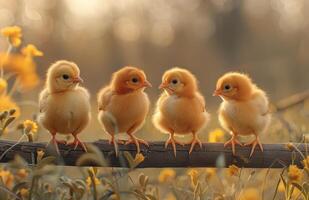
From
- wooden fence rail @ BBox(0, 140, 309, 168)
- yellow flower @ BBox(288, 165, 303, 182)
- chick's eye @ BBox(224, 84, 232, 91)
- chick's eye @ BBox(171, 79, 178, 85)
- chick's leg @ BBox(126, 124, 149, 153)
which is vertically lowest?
yellow flower @ BBox(288, 165, 303, 182)

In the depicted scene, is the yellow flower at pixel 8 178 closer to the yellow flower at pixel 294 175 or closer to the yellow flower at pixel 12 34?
the yellow flower at pixel 12 34

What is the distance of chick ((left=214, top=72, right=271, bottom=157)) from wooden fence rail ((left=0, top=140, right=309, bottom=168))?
163 mm

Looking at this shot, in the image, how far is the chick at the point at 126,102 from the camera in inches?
121

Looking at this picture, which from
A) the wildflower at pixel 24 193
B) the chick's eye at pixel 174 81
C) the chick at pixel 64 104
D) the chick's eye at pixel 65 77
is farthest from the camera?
the chick's eye at pixel 174 81

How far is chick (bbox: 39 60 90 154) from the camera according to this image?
2885 millimetres

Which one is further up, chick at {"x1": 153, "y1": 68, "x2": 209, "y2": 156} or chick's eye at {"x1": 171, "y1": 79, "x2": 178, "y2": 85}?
chick's eye at {"x1": 171, "y1": 79, "x2": 178, "y2": 85}

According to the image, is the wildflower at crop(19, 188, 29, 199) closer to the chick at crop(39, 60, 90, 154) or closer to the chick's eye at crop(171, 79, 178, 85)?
the chick at crop(39, 60, 90, 154)

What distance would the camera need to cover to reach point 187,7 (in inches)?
915

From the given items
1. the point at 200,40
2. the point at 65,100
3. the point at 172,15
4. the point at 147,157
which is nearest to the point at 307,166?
the point at 147,157

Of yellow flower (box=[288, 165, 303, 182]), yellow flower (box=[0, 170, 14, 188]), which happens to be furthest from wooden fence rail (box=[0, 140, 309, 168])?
yellow flower (box=[0, 170, 14, 188])

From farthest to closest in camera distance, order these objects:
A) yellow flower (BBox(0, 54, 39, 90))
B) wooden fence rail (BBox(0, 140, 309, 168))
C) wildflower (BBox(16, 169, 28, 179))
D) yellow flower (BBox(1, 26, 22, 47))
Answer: yellow flower (BBox(0, 54, 39, 90)) → yellow flower (BBox(1, 26, 22, 47)) → wildflower (BBox(16, 169, 28, 179)) → wooden fence rail (BBox(0, 140, 309, 168))

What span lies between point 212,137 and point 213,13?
749 inches

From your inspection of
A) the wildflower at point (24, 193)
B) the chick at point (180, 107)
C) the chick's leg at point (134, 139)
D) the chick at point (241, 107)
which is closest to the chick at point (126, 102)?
the chick's leg at point (134, 139)

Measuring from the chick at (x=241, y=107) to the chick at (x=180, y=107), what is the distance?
97 millimetres
